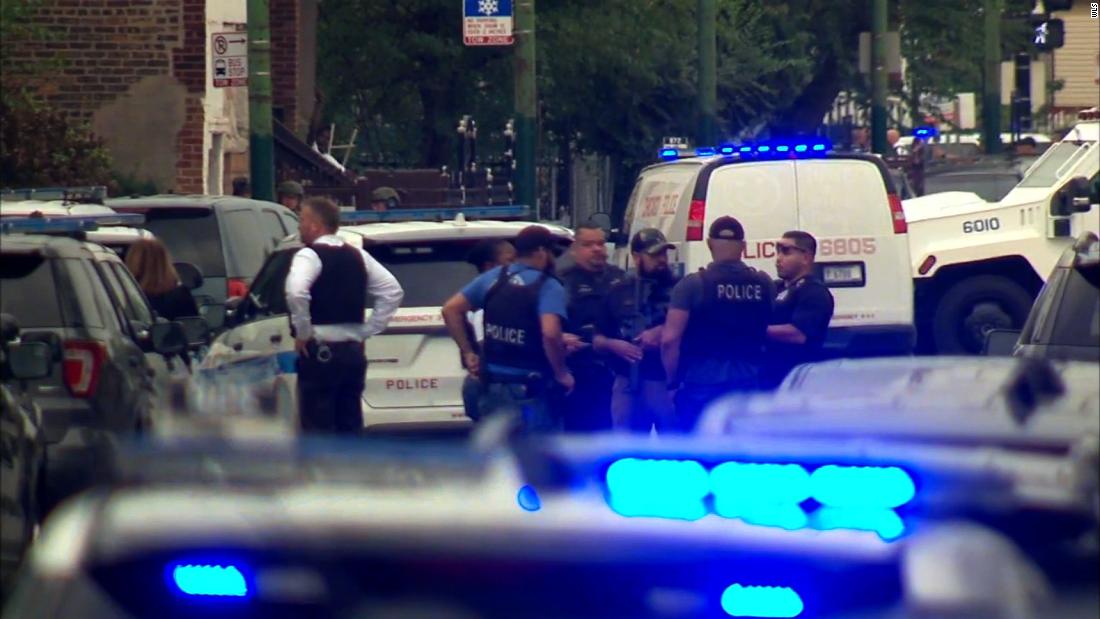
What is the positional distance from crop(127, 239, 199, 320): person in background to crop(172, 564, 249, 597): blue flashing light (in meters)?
10.7

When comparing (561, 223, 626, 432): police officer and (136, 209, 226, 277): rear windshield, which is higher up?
(136, 209, 226, 277): rear windshield

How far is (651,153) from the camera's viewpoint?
3266 cm

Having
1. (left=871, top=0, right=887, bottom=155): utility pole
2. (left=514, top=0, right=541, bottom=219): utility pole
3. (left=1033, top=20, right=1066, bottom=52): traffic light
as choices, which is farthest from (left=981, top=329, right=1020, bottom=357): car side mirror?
(left=871, top=0, right=887, bottom=155): utility pole

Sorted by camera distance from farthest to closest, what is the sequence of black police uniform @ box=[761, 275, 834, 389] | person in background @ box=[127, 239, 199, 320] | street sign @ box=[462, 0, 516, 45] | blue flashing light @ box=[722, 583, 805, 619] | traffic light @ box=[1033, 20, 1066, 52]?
traffic light @ box=[1033, 20, 1066, 52] → street sign @ box=[462, 0, 516, 45] → person in background @ box=[127, 239, 199, 320] → black police uniform @ box=[761, 275, 834, 389] → blue flashing light @ box=[722, 583, 805, 619]

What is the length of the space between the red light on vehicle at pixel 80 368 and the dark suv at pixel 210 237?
20.3ft

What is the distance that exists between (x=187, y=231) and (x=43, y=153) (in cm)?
532

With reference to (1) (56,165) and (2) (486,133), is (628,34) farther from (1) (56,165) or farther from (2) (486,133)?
(1) (56,165)

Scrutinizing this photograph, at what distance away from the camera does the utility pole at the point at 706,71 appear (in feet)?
91.1

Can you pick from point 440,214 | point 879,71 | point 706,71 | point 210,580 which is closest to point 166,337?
point 440,214

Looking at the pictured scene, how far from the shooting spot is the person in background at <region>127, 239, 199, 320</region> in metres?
13.0

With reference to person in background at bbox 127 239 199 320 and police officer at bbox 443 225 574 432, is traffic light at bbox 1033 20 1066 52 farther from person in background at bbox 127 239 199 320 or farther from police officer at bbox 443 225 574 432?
police officer at bbox 443 225 574 432

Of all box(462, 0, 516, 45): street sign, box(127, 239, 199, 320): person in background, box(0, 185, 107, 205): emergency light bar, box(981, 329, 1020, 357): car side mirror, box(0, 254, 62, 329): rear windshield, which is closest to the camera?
box(981, 329, 1020, 357): car side mirror

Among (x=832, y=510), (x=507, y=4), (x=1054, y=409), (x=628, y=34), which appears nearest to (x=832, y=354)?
(x=507, y=4)

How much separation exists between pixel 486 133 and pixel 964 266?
51.6 feet
